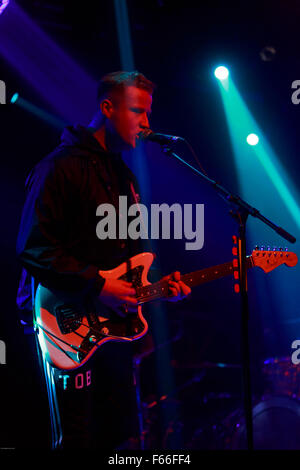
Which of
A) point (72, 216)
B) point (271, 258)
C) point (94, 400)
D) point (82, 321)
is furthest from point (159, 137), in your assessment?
point (94, 400)

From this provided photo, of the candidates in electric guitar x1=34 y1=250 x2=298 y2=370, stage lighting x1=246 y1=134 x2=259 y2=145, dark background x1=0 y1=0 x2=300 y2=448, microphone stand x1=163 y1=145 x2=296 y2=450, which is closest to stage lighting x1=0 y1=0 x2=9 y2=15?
dark background x1=0 y1=0 x2=300 y2=448

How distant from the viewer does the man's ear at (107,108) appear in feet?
8.24

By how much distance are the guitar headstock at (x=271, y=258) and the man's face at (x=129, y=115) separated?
1099 millimetres

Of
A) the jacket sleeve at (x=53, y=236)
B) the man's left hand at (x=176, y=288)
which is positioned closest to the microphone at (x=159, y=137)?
the jacket sleeve at (x=53, y=236)

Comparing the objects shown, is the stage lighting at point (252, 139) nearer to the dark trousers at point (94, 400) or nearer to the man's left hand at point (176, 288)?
the man's left hand at point (176, 288)

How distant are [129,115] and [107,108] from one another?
150 mm

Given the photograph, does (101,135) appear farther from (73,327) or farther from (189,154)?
(189,154)

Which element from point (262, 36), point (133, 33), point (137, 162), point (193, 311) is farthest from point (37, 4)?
point (193, 311)

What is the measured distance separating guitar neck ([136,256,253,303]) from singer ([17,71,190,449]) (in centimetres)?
6

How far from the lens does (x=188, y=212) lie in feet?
15.0

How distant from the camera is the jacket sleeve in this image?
201cm

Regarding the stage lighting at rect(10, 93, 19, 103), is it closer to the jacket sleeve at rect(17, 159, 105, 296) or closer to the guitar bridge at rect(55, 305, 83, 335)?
the jacket sleeve at rect(17, 159, 105, 296)
